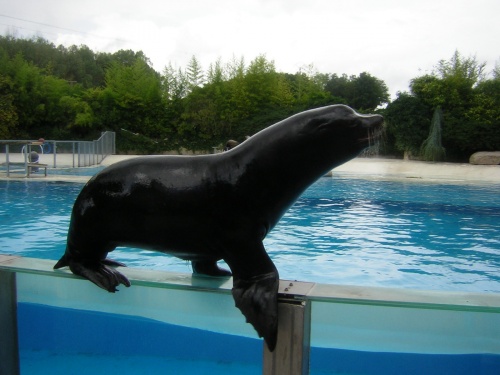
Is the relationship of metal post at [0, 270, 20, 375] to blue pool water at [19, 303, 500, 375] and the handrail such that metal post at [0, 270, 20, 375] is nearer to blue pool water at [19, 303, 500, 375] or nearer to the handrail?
blue pool water at [19, 303, 500, 375]

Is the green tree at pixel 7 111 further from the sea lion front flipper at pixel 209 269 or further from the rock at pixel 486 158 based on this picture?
the sea lion front flipper at pixel 209 269

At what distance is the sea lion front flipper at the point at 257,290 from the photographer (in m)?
1.45

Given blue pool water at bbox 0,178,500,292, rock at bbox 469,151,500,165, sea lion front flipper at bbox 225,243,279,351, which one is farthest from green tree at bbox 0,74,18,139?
sea lion front flipper at bbox 225,243,279,351

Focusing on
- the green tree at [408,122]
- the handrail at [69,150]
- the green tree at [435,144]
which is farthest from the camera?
the green tree at [408,122]

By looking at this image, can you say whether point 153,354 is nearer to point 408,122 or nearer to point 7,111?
point 408,122

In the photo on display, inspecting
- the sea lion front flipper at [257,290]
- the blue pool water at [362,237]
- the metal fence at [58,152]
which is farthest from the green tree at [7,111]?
the sea lion front flipper at [257,290]

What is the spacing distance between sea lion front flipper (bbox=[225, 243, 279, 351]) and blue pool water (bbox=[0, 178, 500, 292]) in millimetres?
3781

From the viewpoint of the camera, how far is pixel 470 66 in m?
27.6

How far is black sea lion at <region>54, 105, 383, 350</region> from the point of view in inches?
61.4

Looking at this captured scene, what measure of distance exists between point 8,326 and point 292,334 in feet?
4.04

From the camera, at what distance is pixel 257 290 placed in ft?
4.90

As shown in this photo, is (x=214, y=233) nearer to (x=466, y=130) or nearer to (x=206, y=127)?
(x=466, y=130)

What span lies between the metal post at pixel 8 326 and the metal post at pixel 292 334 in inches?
44.0

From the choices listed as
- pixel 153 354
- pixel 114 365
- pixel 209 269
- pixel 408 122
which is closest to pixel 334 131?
pixel 209 269
